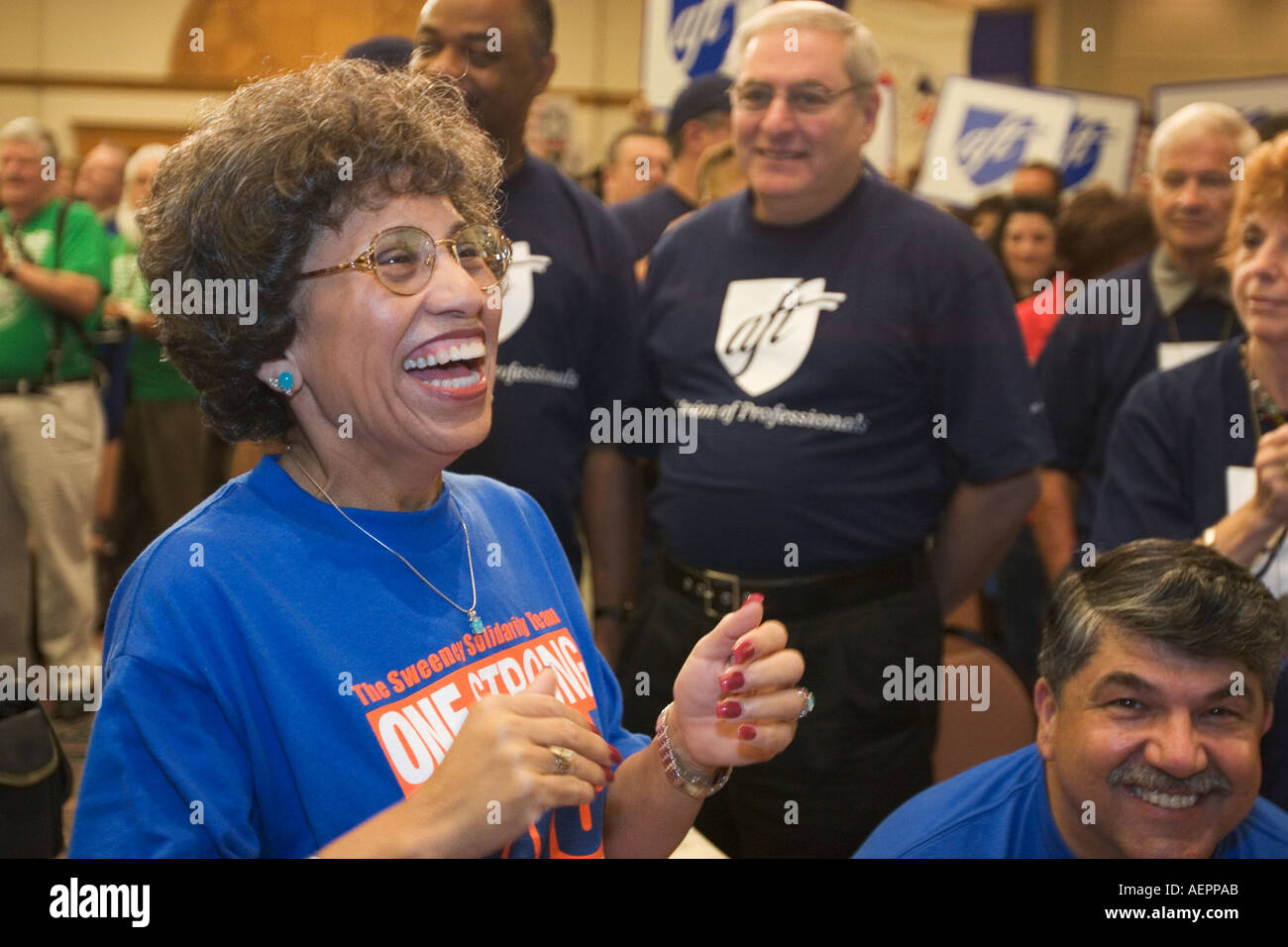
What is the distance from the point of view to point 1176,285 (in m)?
3.11

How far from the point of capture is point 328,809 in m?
1.12

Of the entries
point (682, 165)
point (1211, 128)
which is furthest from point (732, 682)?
point (682, 165)

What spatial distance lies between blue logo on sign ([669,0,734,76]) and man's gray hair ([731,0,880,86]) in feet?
8.50

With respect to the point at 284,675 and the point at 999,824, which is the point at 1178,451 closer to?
the point at 999,824

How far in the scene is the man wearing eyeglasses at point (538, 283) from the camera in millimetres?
2332

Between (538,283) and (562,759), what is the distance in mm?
1516

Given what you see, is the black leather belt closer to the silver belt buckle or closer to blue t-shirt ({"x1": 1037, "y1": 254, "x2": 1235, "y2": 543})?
the silver belt buckle

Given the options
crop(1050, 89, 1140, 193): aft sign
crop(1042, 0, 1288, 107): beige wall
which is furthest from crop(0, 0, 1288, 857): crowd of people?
crop(1042, 0, 1288, 107): beige wall

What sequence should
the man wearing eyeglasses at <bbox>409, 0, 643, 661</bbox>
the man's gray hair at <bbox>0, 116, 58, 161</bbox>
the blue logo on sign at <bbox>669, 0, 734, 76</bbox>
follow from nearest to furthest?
the man wearing eyeglasses at <bbox>409, 0, 643, 661</bbox>, the man's gray hair at <bbox>0, 116, 58, 161</bbox>, the blue logo on sign at <bbox>669, 0, 734, 76</bbox>

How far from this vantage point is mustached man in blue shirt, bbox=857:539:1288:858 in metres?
1.60

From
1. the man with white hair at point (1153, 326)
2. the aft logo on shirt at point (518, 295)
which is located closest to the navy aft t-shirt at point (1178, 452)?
the man with white hair at point (1153, 326)

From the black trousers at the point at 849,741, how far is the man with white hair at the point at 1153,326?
0.83m

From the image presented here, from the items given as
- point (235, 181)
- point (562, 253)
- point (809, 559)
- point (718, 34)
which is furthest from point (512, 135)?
point (718, 34)
